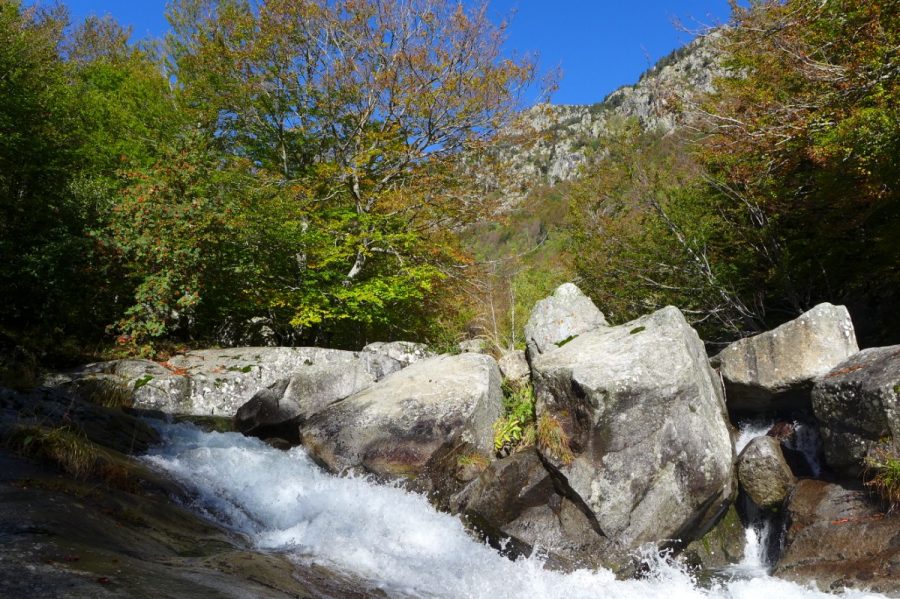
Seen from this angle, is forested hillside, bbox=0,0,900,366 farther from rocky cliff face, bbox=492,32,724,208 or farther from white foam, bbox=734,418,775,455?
white foam, bbox=734,418,775,455

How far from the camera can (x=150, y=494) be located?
573 centimetres

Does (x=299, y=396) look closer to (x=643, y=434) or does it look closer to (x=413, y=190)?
(x=643, y=434)

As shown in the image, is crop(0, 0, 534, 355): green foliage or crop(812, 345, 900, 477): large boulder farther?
crop(0, 0, 534, 355): green foliage

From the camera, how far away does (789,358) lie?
7.82 metres

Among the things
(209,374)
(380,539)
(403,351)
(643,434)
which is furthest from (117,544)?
(403,351)

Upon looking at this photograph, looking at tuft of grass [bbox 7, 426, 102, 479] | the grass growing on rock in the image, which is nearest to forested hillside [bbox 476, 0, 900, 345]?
the grass growing on rock

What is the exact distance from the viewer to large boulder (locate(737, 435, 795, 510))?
285 inches

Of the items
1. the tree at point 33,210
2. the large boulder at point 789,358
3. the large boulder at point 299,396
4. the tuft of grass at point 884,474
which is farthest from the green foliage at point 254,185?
the tuft of grass at point 884,474

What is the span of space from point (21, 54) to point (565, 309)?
51.7 ft

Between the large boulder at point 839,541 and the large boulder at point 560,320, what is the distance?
4042 mm

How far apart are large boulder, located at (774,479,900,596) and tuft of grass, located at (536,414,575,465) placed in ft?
8.59

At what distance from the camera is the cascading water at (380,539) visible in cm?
555

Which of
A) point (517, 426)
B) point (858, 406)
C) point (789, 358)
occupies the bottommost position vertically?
point (517, 426)

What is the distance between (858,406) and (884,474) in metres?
0.77
